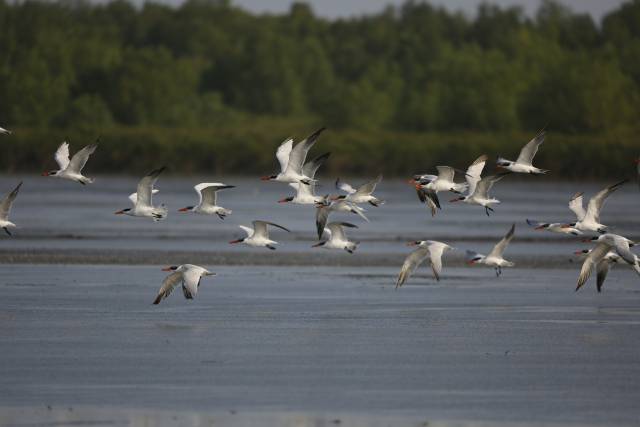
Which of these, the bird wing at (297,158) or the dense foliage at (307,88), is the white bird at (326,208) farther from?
the dense foliage at (307,88)

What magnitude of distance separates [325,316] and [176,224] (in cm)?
1763

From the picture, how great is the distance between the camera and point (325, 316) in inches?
720

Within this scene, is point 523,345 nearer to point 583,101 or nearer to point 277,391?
point 277,391

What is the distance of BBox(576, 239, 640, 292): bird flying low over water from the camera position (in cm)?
1790

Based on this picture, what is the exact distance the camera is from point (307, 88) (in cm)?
9144

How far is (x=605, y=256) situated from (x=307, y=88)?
72628 mm

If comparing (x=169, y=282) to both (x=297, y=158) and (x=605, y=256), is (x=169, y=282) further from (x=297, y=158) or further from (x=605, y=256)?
(x=605, y=256)

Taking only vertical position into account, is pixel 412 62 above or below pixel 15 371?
below

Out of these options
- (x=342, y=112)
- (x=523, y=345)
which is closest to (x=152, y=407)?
(x=523, y=345)

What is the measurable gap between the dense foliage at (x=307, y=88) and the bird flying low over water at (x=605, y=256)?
40326 millimetres

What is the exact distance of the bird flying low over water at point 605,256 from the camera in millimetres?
17900

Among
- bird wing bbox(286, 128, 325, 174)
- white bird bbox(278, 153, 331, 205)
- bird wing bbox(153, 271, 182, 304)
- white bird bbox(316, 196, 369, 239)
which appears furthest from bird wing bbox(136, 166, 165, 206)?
bird wing bbox(153, 271, 182, 304)

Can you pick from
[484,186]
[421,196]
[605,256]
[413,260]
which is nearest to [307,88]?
[421,196]

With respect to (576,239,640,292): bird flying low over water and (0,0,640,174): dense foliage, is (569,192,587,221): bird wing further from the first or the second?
(0,0,640,174): dense foliage
